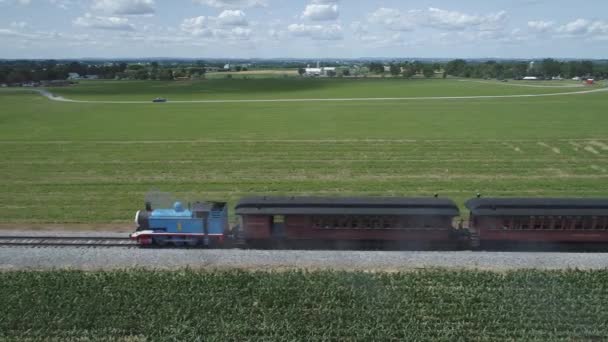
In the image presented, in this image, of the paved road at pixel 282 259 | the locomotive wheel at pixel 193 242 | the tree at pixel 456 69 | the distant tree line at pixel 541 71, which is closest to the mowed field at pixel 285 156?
the paved road at pixel 282 259

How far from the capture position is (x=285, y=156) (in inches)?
1619

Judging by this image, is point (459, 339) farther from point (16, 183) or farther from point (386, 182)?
point (16, 183)

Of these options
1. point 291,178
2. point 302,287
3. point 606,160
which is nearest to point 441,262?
point 302,287

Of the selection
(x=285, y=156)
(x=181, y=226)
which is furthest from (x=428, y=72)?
(x=181, y=226)

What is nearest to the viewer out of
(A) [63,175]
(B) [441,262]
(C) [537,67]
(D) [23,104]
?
(B) [441,262]

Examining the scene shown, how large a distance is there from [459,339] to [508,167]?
26001mm

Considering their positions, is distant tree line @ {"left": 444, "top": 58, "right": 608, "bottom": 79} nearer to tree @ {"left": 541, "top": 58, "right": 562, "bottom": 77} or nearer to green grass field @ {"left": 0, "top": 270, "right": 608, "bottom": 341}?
tree @ {"left": 541, "top": 58, "right": 562, "bottom": 77}

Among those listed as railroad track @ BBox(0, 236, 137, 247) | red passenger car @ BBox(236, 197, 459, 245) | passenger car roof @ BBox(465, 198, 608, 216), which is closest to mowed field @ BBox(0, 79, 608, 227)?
railroad track @ BBox(0, 236, 137, 247)

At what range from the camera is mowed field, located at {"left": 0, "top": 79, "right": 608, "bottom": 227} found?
102 feet

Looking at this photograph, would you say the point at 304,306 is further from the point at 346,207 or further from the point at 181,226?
the point at 181,226

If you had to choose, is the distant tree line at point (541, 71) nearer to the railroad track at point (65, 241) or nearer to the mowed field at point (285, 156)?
the mowed field at point (285, 156)

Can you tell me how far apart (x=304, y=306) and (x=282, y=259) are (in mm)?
3992

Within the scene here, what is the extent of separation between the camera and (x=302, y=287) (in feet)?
54.2

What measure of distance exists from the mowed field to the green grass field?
9930mm
